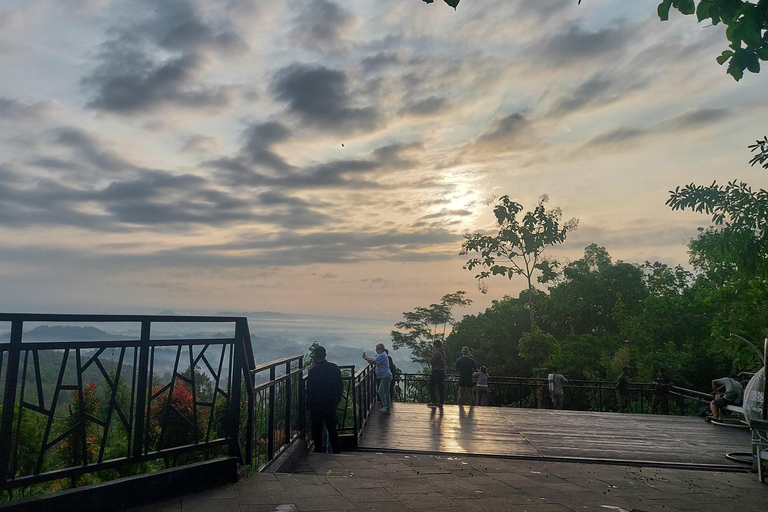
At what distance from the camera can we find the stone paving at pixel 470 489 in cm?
488

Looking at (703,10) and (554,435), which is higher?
(703,10)

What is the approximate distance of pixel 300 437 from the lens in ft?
28.3

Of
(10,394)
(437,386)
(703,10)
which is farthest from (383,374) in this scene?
(703,10)

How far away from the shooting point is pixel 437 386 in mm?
17500

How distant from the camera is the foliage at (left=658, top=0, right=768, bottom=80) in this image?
4266 millimetres

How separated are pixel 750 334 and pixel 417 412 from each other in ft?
48.3

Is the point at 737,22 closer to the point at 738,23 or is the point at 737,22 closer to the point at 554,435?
the point at 738,23

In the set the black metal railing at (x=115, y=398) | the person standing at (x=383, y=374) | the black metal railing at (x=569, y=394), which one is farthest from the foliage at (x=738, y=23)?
the black metal railing at (x=569, y=394)

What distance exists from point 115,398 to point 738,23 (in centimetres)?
554

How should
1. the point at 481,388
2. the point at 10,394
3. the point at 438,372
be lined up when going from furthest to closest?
1. the point at 481,388
2. the point at 438,372
3. the point at 10,394

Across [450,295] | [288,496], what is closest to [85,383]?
[288,496]

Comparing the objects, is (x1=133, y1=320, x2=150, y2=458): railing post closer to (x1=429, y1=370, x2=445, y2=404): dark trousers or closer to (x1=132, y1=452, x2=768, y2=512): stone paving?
(x1=132, y1=452, x2=768, y2=512): stone paving

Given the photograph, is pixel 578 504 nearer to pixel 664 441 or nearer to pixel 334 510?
pixel 334 510

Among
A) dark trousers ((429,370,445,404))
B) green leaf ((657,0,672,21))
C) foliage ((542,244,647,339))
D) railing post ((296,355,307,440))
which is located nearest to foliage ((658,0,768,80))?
green leaf ((657,0,672,21))
